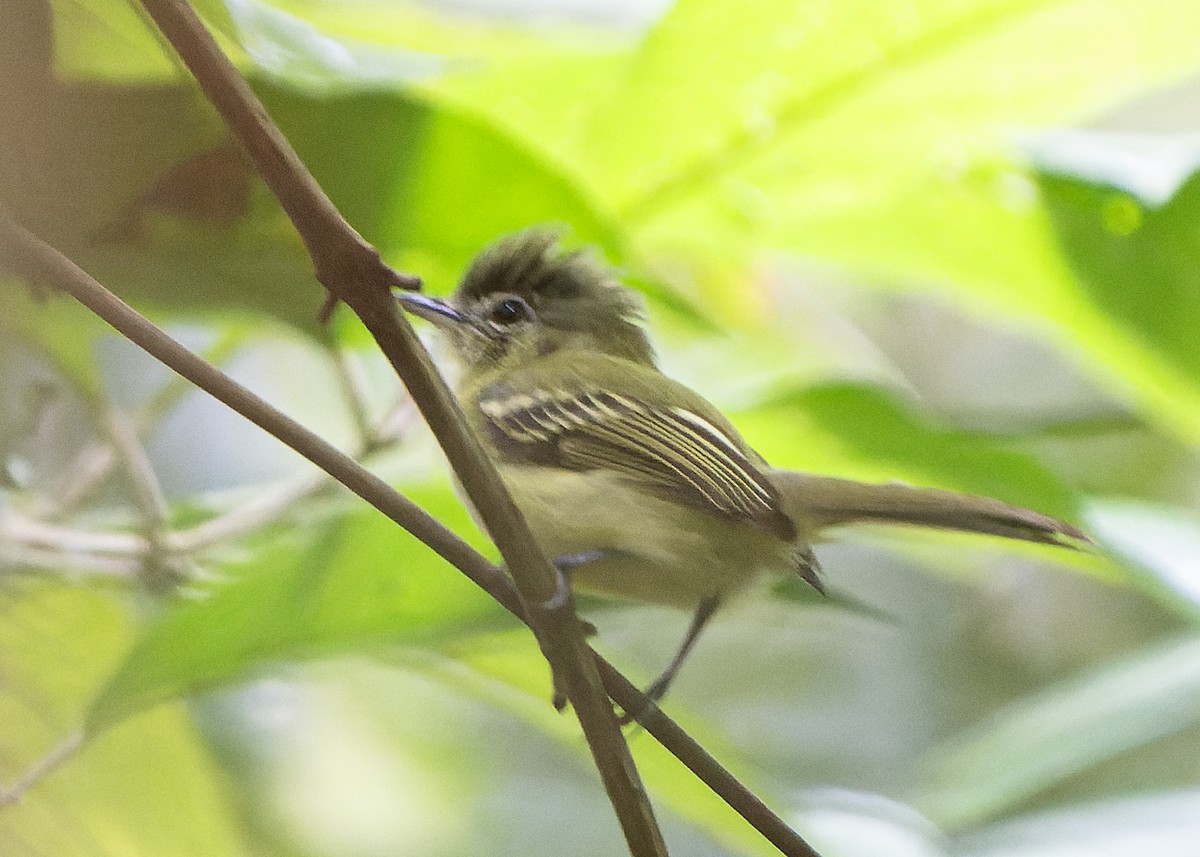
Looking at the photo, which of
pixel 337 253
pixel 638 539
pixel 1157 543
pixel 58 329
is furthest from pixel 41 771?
pixel 1157 543

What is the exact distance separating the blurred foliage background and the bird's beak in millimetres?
38

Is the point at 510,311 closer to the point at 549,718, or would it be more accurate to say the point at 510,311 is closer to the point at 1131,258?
the point at 549,718

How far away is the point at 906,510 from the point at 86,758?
23.5 inches

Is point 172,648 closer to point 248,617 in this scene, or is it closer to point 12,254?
point 248,617

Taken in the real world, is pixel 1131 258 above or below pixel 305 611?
above

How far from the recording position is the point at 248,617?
792mm

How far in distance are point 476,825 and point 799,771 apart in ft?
2.02

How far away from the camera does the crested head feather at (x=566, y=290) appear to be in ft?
2.92

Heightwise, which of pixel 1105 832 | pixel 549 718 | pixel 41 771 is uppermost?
pixel 1105 832

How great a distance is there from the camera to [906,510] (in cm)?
70

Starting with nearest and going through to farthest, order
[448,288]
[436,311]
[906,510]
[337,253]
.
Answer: [337,253], [906,510], [436,311], [448,288]

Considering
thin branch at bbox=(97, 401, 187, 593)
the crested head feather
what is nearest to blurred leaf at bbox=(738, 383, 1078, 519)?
the crested head feather

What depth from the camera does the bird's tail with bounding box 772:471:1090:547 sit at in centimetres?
65

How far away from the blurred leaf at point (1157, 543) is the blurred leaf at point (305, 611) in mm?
451
